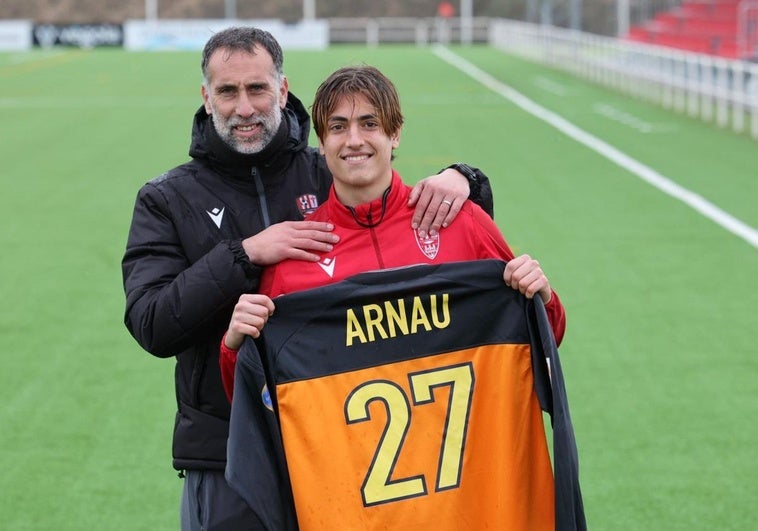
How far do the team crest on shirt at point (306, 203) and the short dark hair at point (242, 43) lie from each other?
38 cm

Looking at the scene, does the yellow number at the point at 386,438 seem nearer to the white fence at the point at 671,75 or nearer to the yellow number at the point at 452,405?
the yellow number at the point at 452,405

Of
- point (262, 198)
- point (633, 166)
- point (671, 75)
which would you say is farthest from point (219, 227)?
point (671, 75)

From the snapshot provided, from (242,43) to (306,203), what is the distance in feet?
1.72

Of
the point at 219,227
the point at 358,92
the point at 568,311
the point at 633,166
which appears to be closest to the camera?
the point at 358,92

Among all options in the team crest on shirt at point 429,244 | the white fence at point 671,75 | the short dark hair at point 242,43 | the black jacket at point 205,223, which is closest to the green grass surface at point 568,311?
the white fence at point 671,75

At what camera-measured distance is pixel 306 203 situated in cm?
435

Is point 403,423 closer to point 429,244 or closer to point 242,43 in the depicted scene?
point 429,244

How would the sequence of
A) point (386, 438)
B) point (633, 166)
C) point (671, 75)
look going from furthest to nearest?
point (671, 75) < point (633, 166) < point (386, 438)

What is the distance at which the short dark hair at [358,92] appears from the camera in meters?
3.86

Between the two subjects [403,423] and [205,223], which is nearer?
[403,423]

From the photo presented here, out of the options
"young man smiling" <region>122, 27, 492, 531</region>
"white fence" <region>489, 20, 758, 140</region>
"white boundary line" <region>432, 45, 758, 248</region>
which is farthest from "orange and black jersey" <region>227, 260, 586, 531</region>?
"white fence" <region>489, 20, 758, 140</region>

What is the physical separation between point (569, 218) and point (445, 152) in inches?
221

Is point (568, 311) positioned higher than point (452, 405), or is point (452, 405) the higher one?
point (452, 405)

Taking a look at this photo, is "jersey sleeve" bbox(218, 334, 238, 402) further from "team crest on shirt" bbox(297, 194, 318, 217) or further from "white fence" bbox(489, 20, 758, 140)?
"white fence" bbox(489, 20, 758, 140)
